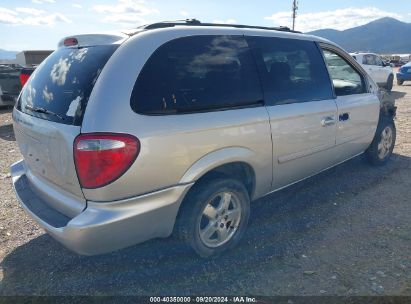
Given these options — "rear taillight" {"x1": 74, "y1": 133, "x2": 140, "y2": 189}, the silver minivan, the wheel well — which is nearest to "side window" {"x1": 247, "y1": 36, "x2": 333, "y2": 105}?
the silver minivan

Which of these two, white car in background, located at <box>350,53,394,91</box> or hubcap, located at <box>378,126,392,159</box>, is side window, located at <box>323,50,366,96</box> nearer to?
hubcap, located at <box>378,126,392,159</box>

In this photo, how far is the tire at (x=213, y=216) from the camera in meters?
2.80

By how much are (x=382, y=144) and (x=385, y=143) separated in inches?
3.9

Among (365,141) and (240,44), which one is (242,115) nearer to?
(240,44)

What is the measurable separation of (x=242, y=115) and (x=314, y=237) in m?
1.43

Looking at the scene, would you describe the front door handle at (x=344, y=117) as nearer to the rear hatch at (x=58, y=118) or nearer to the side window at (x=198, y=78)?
the side window at (x=198, y=78)

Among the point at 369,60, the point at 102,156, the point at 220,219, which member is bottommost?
the point at 220,219

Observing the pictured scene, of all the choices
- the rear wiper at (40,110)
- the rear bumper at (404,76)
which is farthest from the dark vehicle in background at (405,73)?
the rear wiper at (40,110)

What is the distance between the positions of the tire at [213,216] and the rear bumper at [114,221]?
153 mm

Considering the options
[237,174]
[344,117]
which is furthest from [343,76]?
[237,174]

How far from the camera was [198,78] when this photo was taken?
8.94 feet

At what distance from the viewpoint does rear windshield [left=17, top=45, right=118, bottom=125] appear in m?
2.40

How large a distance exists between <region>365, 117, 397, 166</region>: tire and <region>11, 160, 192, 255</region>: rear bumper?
3.59 m

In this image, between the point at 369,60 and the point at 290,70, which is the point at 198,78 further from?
the point at 369,60
